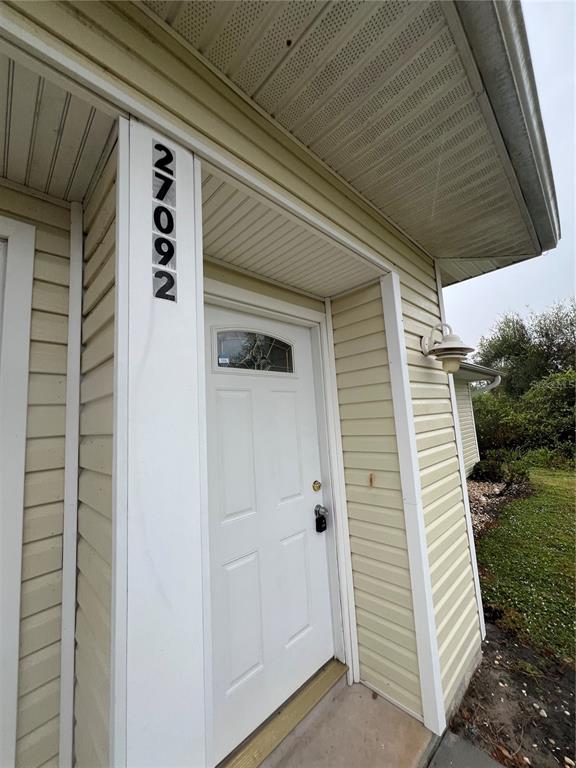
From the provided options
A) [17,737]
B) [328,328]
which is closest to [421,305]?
[328,328]

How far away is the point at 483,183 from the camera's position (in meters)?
1.45

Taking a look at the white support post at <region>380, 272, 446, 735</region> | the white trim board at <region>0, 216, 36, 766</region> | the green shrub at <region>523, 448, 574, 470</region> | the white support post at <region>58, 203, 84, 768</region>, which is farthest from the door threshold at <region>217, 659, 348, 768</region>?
the green shrub at <region>523, 448, 574, 470</region>

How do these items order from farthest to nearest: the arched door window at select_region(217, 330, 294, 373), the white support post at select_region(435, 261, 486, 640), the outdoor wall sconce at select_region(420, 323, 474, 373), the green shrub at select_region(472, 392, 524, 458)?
the green shrub at select_region(472, 392, 524, 458) < the white support post at select_region(435, 261, 486, 640) < the outdoor wall sconce at select_region(420, 323, 474, 373) < the arched door window at select_region(217, 330, 294, 373)

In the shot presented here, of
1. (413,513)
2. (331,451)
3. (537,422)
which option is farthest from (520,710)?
(537,422)

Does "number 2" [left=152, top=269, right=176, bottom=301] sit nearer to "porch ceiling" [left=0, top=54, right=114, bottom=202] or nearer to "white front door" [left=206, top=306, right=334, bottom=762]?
"porch ceiling" [left=0, top=54, right=114, bottom=202]

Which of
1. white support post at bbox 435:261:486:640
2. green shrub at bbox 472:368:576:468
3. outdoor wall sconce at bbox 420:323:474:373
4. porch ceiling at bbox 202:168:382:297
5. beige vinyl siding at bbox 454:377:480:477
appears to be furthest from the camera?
green shrub at bbox 472:368:576:468

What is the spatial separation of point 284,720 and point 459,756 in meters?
0.82

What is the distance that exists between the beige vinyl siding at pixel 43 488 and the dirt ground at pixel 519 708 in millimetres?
1845

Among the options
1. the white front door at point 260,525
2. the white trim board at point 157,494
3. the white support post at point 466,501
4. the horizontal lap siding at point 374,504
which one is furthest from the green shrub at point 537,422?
the white trim board at point 157,494

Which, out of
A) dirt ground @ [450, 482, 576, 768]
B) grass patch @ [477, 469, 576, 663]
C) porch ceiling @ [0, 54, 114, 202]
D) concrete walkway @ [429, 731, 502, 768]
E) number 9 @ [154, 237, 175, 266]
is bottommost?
grass patch @ [477, 469, 576, 663]

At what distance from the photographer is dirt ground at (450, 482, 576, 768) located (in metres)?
1.37

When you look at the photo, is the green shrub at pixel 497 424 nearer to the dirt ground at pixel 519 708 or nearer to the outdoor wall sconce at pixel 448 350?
the dirt ground at pixel 519 708

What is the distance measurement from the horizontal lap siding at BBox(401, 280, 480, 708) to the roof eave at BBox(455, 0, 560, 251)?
0.76 m

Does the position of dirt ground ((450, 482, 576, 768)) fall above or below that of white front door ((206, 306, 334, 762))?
below
